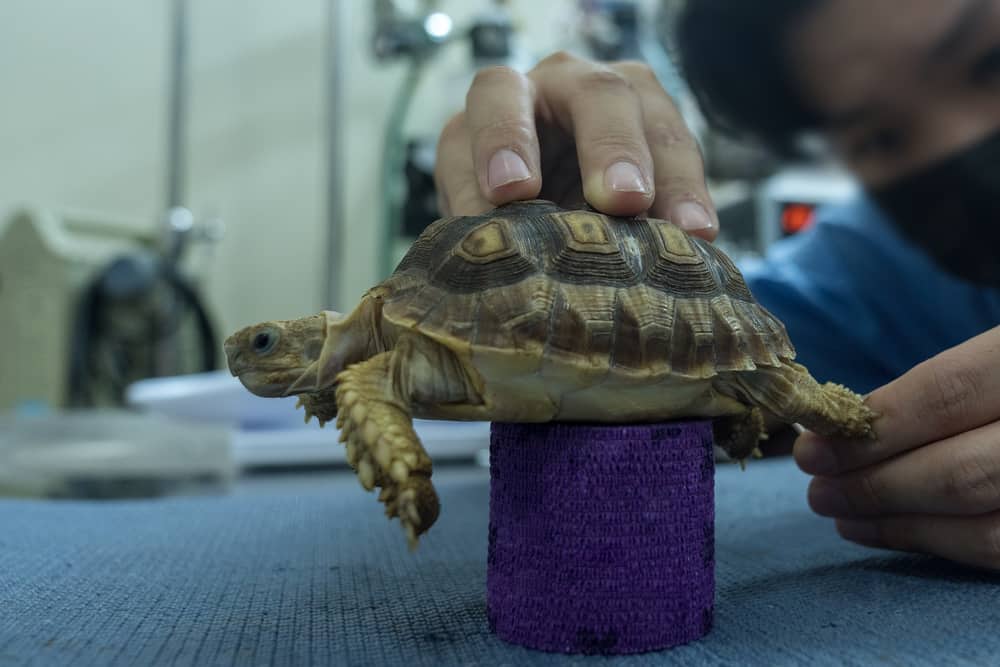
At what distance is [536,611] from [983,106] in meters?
1.33

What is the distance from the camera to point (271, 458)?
2.14 m

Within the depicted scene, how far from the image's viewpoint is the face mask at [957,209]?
4.82 ft

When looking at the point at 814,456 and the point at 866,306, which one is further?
the point at 866,306

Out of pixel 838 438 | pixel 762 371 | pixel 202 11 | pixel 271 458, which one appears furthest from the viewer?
pixel 202 11

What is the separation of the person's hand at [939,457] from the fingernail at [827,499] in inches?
0.9

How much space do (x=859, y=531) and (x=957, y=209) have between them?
94 centimetres

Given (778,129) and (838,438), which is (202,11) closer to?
(778,129)

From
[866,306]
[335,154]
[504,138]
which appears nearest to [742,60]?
[866,306]

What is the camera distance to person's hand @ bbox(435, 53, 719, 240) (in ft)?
2.54

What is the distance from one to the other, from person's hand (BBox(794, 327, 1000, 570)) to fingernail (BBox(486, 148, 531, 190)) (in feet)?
1.46

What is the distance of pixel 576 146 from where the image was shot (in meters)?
0.90

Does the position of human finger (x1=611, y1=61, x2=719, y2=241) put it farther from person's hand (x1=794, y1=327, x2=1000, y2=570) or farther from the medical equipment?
the medical equipment

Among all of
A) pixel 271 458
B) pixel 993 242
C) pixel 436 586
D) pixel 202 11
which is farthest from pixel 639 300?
pixel 202 11

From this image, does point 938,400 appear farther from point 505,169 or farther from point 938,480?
point 505,169
